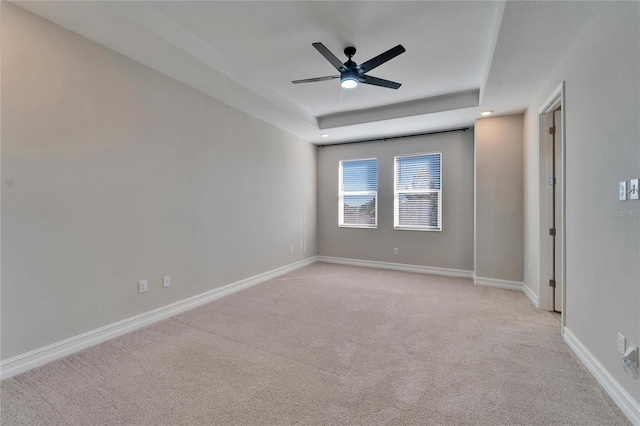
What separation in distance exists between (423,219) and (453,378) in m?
3.49

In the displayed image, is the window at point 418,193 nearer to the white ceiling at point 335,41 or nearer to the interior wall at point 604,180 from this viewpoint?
the white ceiling at point 335,41

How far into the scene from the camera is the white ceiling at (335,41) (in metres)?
2.06

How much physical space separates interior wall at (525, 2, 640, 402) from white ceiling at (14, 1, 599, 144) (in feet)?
1.08

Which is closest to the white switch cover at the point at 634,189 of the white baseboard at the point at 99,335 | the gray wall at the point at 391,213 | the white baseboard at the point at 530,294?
the white baseboard at the point at 530,294

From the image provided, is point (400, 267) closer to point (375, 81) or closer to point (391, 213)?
point (391, 213)

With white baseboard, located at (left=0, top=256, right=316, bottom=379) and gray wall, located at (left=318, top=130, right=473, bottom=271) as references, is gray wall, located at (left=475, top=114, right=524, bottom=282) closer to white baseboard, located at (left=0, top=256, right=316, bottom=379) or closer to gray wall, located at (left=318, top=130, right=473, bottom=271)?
gray wall, located at (left=318, top=130, right=473, bottom=271)

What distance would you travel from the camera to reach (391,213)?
17.3 ft

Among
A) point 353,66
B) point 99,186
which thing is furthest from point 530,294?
point 99,186

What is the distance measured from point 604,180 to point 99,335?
410 centimetres

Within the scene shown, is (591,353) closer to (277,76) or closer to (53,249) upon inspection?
(277,76)

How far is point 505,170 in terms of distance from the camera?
3951mm

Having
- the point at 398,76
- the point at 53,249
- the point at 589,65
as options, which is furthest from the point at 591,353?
the point at 53,249

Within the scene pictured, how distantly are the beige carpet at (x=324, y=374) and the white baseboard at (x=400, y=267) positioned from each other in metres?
1.58

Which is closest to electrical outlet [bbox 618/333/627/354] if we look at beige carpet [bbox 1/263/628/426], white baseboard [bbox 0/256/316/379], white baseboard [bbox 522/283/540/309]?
beige carpet [bbox 1/263/628/426]
